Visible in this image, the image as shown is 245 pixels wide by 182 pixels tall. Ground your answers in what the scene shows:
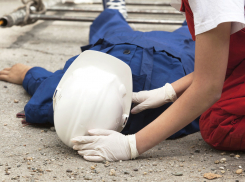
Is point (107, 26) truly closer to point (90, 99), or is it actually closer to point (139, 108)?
point (139, 108)

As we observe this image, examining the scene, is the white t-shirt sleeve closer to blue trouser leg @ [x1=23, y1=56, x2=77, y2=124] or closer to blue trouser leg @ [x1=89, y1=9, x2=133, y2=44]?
blue trouser leg @ [x1=23, y1=56, x2=77, y2=124]

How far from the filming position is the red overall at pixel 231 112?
113 centimetres

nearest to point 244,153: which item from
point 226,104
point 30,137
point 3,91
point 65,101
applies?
point 226,104

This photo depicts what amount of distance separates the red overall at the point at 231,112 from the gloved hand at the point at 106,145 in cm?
35

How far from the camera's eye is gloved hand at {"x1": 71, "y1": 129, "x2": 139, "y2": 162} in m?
1.10

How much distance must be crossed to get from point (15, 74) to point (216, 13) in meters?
1.33

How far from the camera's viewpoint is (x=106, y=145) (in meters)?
1.10

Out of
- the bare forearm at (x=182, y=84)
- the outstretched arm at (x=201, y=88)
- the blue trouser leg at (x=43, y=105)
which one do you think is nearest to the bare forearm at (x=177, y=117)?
the outstretched arm at (x=201, y=88)

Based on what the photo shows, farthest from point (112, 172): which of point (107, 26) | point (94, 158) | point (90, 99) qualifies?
point (107, 26)

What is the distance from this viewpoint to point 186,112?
1021mm

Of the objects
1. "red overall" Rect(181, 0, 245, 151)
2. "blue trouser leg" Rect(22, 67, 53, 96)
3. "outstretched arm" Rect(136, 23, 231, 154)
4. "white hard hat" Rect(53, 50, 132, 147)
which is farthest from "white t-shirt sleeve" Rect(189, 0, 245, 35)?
"blue trouser leg" Rect(22, 67, 53, 96)

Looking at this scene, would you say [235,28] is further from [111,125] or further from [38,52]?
[38,52]

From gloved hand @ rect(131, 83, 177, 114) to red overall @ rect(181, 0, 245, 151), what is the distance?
7.6 inches

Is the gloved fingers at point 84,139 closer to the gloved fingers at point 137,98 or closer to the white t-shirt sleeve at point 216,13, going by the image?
the gloved fingers at point 137,98
